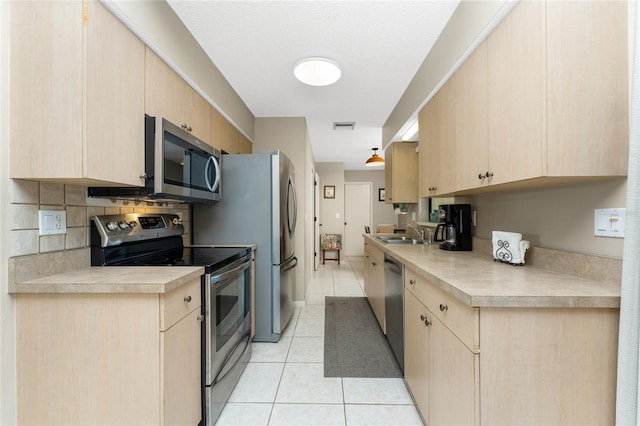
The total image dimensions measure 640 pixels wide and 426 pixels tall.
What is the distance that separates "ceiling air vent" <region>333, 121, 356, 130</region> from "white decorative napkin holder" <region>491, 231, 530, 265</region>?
265cm

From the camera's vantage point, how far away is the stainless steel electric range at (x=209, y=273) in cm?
145

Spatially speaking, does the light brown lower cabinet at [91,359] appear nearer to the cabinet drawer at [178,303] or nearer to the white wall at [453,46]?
the cabinet drawer at [178,303]

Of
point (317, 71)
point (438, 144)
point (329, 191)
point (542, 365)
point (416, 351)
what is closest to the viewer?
point (542, 365)

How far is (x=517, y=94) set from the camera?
1185 millimetres

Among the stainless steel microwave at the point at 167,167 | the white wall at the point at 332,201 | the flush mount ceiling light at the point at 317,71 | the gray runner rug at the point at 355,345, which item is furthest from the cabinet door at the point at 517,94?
the white wall at the point at 332,201

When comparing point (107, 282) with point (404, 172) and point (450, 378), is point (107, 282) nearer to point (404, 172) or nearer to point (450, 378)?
point (450, 378)

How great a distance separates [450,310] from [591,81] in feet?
3.40

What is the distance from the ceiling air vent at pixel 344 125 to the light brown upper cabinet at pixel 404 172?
2.34 feet

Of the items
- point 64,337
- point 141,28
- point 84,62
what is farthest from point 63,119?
point 64,337

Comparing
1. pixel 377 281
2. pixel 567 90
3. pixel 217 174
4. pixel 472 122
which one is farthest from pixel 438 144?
pixel 217 174

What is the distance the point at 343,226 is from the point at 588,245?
5881 millimetres

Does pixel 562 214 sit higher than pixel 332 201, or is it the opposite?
pixel 332 201

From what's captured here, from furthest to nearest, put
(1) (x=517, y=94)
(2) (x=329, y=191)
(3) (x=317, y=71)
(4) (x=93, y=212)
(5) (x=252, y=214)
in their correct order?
(2) (x=329, y=191), (5) (x=252, y=214), (3) (x=317, y=71), (4) (x=93, y=212), (1) (x=517, y=94)

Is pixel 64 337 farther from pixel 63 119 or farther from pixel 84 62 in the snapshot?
pixel 84 62
